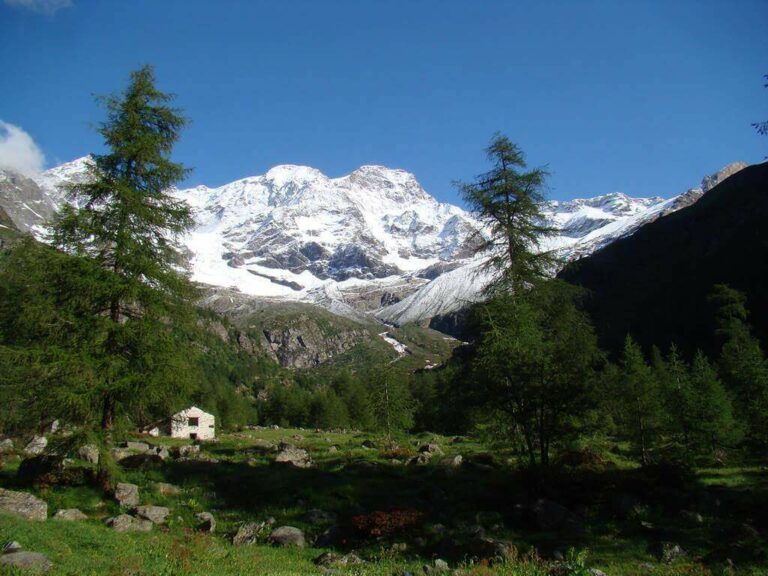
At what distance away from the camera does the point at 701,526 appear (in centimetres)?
1428

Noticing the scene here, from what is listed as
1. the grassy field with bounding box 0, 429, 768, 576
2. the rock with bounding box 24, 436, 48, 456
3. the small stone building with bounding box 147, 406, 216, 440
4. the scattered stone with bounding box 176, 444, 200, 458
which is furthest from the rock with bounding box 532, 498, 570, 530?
the small stone building with bounding box 147, 406, 216, 440

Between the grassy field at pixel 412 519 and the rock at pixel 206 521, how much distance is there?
→ 0.34 m

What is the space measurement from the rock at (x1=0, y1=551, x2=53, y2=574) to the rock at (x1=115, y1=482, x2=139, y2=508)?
628 centimetres

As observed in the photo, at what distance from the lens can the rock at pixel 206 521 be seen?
14.6 m

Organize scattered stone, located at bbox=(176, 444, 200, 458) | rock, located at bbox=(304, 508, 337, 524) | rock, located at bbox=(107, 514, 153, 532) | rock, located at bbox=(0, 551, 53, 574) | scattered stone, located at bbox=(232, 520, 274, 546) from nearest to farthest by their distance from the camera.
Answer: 1. rock, located at bbox=(0, 551, 53, 574)
2. rock, located at bbox=(107, 514, 153, 532)
3. scattered stone, located at bbox=(232, 520, 274, 546)
4. rock, located at bbox=(304, 508, 337, 524)
5. scattered stone, located at bbox=(176, 444, 200, 458)

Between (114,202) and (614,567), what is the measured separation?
61.4 ft

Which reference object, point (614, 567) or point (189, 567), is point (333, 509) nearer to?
point (189, 567)

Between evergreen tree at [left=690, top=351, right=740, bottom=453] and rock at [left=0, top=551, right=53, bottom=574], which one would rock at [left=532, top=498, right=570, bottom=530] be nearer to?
rock at [left=0, top=551, right=53, bottom=574]

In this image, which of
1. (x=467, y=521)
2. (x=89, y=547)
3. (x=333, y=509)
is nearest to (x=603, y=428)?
(x=467, y=521)

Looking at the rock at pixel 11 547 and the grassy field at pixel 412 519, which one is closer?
the rock at pixel 11 547

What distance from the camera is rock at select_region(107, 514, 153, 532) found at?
43.9ft

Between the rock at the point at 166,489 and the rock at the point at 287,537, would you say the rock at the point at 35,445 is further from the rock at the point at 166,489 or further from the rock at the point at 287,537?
the rock at the point at 287,537

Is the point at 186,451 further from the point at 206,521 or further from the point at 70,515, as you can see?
the point at 70,515

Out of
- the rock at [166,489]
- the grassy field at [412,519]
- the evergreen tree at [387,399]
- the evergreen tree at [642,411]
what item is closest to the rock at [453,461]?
the grassy field at [412,519]
